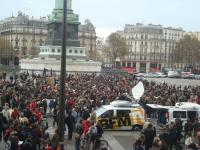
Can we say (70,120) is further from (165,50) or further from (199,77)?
(165,50)

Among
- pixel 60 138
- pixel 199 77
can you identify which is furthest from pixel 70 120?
pixel 199 77

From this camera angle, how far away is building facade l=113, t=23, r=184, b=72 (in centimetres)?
17338

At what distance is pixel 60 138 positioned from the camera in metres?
14.5

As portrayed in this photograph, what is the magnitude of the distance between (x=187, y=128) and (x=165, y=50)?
555 ft

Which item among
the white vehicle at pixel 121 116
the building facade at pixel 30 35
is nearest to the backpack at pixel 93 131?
the white vehicle at pixel 121 116

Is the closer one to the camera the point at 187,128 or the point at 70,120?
the point at 187,128

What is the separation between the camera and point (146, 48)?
18100 centimetres

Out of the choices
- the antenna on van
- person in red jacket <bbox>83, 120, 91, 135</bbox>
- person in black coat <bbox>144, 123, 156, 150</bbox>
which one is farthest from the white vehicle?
person in black coat <bbox>144, 123, 156, 150</bbox>

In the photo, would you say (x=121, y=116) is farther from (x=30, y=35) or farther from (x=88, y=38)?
(x=88, y=38)

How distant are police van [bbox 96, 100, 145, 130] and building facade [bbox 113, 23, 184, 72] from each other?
145 m

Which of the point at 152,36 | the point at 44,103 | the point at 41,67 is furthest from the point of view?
the point at 152,36

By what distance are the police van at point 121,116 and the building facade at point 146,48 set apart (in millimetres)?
145282

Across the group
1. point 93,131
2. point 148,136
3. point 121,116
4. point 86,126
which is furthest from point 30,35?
point 148,136

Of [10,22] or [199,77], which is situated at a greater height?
[10,22]
